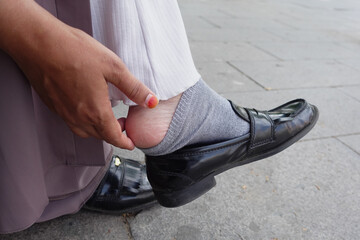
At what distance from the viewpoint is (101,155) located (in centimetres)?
84

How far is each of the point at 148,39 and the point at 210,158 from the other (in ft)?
1.17

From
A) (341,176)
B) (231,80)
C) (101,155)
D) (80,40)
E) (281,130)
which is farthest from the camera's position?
(231,80)

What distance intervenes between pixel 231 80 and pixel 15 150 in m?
1.68

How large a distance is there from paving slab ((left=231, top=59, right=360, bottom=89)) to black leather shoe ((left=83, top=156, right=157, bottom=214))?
1.38 metres

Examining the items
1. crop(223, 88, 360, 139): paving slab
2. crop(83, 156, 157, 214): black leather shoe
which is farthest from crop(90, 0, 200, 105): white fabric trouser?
crop(223, 88, 360, 139): paving slab

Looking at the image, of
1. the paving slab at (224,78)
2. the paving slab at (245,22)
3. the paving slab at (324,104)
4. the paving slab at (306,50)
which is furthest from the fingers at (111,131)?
the paving slab at (245,22)

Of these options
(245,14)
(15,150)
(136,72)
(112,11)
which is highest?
(112,11)

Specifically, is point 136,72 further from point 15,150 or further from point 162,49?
point 15,150

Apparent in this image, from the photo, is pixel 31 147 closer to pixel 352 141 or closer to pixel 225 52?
pixel 352 141

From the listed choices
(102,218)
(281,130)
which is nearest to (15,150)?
(102,218)

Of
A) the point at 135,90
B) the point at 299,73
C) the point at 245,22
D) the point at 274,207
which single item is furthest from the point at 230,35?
the point at 135,90

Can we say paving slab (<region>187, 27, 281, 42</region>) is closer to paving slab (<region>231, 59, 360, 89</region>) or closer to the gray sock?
paving slab (<region>231, 59, 360, 89</region>)

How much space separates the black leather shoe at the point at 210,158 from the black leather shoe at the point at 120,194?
0.14 metres

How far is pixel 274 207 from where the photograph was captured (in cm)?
107
